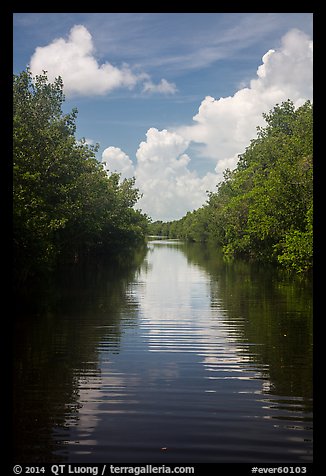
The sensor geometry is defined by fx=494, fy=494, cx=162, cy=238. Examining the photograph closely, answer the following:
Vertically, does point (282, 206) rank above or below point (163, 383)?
above

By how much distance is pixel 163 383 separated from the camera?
914cm

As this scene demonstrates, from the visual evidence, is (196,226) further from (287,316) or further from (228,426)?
(228,426)

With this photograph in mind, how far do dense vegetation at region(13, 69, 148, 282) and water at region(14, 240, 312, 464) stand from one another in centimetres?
267

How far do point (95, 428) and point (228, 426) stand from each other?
188cm

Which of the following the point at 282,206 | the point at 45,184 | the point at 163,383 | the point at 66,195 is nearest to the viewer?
the point at 163,383

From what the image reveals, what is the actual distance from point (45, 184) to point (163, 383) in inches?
742

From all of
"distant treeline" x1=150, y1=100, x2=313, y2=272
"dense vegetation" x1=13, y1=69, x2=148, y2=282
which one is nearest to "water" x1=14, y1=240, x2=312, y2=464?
"dense vegetation" x1=13, y1=69, x2=148, y2=282

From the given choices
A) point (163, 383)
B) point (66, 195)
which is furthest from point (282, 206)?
point (163, 383)

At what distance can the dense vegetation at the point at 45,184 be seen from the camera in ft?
59.5

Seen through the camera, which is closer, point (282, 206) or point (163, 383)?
point (163, 383)

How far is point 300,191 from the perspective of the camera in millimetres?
30125

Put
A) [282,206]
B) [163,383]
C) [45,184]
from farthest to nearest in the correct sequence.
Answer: [282,206]
[45,184]
[163,383]

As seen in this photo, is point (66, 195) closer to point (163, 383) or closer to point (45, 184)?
point (45, 184)

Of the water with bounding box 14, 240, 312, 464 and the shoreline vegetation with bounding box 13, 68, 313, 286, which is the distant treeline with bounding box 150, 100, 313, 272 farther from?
the water with bounding box 14, 240, 312, 464
